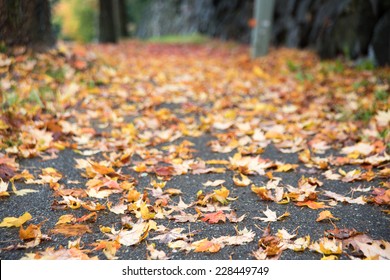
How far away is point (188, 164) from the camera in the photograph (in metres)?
3.25

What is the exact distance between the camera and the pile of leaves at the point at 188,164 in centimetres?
222

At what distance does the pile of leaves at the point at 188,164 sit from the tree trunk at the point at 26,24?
0.29m

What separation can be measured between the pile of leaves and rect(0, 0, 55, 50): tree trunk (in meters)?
0.29

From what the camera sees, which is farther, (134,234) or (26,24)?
(26,24)

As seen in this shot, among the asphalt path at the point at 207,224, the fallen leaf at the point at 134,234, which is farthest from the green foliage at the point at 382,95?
the fallen leaf at the point at 134,234

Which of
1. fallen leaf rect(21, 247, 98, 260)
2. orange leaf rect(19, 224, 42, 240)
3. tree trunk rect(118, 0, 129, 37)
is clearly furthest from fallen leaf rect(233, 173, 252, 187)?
tree trunk rect(118, 0, 129, 37)

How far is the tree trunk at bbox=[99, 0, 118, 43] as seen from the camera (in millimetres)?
12094

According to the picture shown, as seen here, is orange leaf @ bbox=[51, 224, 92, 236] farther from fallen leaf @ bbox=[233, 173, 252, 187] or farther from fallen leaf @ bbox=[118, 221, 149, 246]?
fallen leaf @ bbox=[233, 173, 252, 187]

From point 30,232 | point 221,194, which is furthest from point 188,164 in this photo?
point 30,232

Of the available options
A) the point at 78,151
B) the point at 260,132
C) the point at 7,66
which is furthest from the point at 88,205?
the point at 7,66

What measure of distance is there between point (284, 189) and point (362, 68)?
4.22 meters

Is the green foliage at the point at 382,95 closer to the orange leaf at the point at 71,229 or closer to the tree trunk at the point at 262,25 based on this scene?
the orange leaf at the point at 71,229

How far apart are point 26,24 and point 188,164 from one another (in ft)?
11.9

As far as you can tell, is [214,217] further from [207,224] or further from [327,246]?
[327,246]
